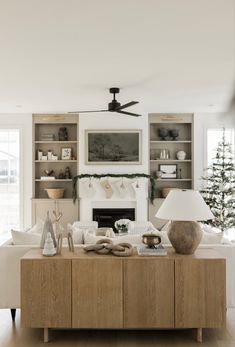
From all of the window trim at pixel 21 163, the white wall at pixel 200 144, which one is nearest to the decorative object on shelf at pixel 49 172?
the window trim at pixel 21 163

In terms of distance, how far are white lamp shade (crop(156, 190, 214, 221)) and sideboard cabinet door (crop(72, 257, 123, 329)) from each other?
0.64 metres

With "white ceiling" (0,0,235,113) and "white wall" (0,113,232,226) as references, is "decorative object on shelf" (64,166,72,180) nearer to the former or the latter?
"white wall" (0,113,232,226)

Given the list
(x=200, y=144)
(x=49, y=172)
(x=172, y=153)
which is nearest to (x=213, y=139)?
(x=200, y=144)

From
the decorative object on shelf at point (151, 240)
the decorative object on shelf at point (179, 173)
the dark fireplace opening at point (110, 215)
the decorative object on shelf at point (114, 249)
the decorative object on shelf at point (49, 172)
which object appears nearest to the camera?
the decorative object on shelf at point (114, 249)

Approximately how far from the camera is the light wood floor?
345 cm

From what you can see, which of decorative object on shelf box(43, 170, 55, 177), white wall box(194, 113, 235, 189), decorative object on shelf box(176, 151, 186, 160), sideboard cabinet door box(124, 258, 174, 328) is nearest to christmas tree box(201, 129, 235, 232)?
white wall box(194, 113, 235, 189)

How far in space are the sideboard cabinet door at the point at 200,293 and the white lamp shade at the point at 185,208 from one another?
39 centimetres

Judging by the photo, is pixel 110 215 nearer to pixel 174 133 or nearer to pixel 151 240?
pixel 174 133

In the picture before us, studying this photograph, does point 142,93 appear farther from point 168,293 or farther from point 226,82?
point 168,293

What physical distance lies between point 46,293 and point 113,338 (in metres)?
0.75

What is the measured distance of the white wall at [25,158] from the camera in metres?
8.05

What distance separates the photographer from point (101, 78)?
4812 mm

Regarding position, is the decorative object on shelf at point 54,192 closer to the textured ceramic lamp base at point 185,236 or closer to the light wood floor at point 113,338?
the light wood floor at point 113,338

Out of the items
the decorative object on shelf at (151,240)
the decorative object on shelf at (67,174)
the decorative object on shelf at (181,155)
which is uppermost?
the decorative object on shelf at (181,155)
